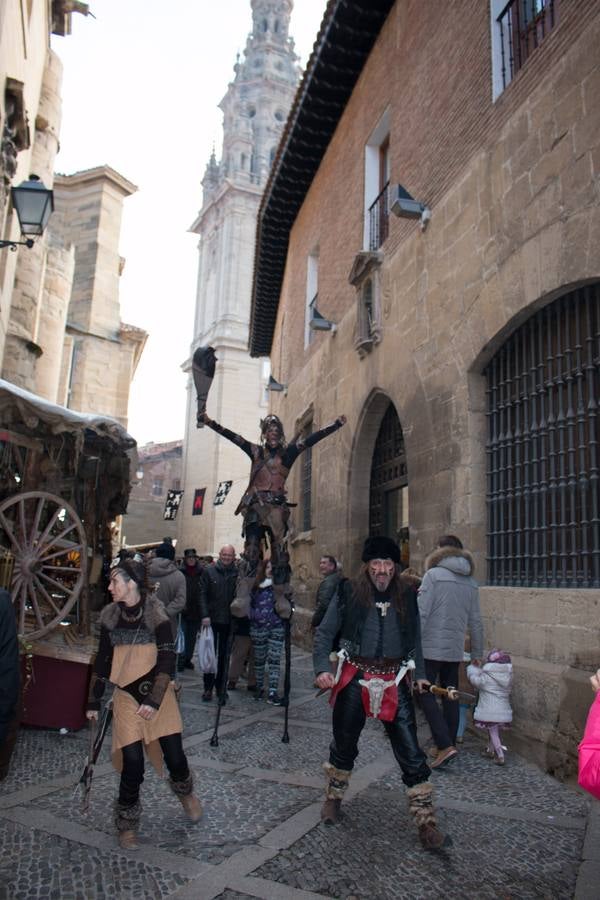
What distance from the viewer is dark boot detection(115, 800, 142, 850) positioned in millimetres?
3434

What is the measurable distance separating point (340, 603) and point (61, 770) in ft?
7.91

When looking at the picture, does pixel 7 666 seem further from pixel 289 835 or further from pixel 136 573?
pixel 289 835

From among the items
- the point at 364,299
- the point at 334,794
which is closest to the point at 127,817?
the point at 334,794

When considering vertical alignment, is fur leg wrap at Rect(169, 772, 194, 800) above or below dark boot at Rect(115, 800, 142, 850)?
above

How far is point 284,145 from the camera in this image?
13492mm

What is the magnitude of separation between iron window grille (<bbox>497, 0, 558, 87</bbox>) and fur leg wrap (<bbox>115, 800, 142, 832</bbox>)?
6711mm

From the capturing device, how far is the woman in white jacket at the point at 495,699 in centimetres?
510

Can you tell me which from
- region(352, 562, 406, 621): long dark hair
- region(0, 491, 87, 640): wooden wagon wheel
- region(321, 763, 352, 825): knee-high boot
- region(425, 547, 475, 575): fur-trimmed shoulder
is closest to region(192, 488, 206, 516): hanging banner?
region(0, 491, 87, 640): wooden wagon wheel

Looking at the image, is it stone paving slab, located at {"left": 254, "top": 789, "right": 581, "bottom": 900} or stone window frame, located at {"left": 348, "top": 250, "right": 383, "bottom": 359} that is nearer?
stone paving slab, located at {"left": 254, "top": 789, "right": 581, "bottom": 900}

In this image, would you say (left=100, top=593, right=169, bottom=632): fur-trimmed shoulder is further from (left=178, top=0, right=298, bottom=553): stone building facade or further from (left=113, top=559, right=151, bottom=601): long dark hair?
(left=178, top=0, right=298, bottom=553): stone building facade

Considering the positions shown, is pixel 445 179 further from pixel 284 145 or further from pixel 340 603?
pixel 284 145

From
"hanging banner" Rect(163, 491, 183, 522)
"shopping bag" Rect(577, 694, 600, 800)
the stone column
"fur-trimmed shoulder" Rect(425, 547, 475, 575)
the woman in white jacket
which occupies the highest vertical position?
the stone column

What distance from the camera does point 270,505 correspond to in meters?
6.45

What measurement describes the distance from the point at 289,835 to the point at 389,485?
6.44 m
